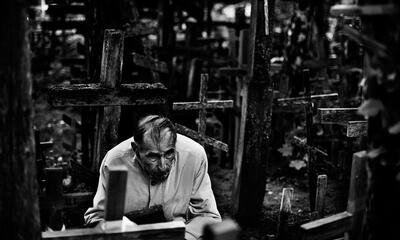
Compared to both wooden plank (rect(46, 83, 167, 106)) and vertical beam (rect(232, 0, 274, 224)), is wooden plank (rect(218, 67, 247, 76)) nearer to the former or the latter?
vertical beam (rect(232, 0, 274, 224))

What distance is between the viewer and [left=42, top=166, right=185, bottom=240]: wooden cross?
2.50 m

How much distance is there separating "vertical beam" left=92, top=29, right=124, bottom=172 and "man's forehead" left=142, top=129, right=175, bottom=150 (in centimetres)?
105

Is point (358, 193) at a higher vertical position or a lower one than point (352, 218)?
higher

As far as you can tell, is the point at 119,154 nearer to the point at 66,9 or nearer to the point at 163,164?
the point at 163,164

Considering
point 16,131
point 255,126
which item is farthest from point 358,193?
point 255,126

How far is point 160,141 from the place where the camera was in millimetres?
3975

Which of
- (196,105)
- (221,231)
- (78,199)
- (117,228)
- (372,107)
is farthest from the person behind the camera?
(196,105)

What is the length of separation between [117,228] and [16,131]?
0.76 metres

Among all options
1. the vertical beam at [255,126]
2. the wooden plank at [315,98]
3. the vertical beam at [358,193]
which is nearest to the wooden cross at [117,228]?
the vertical beam at [358,193]

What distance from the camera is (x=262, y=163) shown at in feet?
20.3

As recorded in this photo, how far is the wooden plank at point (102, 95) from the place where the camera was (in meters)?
4.66

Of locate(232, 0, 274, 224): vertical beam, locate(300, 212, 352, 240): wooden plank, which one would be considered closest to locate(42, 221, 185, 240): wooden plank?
locate(300, 212, 352, 240): wooden plank

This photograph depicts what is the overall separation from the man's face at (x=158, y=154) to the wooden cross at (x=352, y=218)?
142cm

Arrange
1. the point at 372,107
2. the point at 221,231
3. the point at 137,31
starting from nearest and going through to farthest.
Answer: the point at 221,231, the point at 372,107, the point at 137,31
